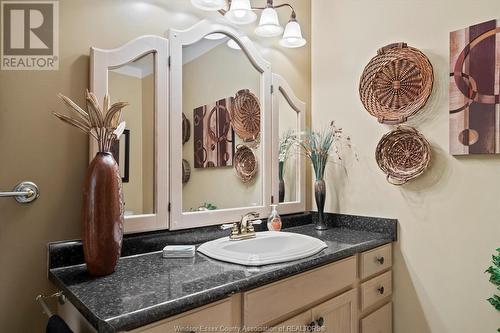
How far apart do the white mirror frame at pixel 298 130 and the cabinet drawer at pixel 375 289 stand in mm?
617

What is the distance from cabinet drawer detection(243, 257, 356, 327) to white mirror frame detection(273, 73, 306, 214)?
61cm

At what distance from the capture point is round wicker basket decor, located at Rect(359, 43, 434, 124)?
Result: 1752 mm

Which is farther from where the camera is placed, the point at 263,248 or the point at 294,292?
the point at 263,248

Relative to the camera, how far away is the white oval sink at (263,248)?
4.25 feet

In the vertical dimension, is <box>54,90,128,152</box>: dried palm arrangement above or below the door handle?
above

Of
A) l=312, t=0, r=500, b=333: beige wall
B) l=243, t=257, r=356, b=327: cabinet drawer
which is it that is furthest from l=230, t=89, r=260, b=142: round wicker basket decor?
l=243, t=257, r=356, b=327: cabinet drawer

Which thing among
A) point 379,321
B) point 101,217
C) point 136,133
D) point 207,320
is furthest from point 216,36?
point 379,321

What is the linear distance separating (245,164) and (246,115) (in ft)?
0.90

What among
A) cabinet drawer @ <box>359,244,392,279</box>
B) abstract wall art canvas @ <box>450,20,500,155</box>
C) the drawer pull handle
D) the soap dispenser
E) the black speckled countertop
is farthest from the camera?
the soap dispenser

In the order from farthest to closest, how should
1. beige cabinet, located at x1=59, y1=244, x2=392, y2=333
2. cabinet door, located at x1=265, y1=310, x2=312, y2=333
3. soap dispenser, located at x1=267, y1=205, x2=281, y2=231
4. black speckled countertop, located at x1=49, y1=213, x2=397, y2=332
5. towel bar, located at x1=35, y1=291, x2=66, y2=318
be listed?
soap dispenser, located at x1=267, y1=205, x2=281, y2=231
cabinet door, located at x1=265, y1=310, x2=312, y2=333
towel bar, located at x1=35, y1=291, x2=66, y2=318
beige cabinet, located at x1=59, y1=244, x2=392, y2=333
black speckled countertop, located at x1=49, y1=213, x2=397, y2=332

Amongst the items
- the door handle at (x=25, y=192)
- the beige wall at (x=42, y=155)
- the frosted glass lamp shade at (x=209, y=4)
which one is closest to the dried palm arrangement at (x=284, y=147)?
the frosted glass lamp shade at (x=209, y=4)

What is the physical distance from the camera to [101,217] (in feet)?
3.68

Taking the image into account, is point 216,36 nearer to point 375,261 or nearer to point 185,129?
point 185,129

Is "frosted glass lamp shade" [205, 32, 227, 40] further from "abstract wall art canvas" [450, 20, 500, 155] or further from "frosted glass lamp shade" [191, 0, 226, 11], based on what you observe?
"abstract wall art canvas" [450, 20, 500, 155]
